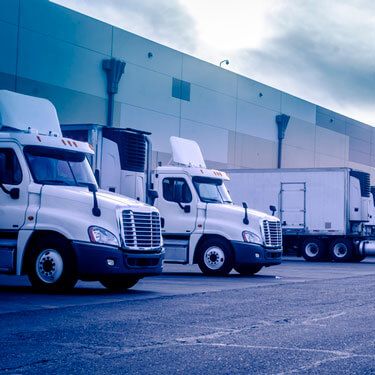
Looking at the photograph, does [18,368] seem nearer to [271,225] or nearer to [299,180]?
[271,225]

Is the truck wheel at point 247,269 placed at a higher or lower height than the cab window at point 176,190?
lower

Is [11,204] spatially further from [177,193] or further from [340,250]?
[340,250]

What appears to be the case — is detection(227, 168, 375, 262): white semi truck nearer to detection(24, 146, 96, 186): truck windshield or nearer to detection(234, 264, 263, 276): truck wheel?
detection(234, 264, 263, 276): truck wheel

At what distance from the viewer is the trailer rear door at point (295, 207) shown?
3566 centimetres

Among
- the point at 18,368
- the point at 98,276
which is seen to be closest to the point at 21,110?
the point at 98,276

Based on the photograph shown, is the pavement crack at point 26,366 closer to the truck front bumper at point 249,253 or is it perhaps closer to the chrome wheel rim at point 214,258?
the truck front bumper at point 249,253

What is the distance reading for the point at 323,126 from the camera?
196 ft

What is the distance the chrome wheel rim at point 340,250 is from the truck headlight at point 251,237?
13.5 meters

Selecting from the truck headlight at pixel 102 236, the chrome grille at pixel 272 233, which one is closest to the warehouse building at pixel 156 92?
the chrome grille at pixel 272 233

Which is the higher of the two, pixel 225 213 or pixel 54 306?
pixel 225 213

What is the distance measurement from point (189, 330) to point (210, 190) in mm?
12881

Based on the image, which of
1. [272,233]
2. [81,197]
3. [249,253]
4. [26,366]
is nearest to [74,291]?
[81,197]

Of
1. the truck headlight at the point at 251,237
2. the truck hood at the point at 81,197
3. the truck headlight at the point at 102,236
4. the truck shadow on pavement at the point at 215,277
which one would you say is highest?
the truck hood at the point at 81,197

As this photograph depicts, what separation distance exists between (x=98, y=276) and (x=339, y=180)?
2091 centimetres
